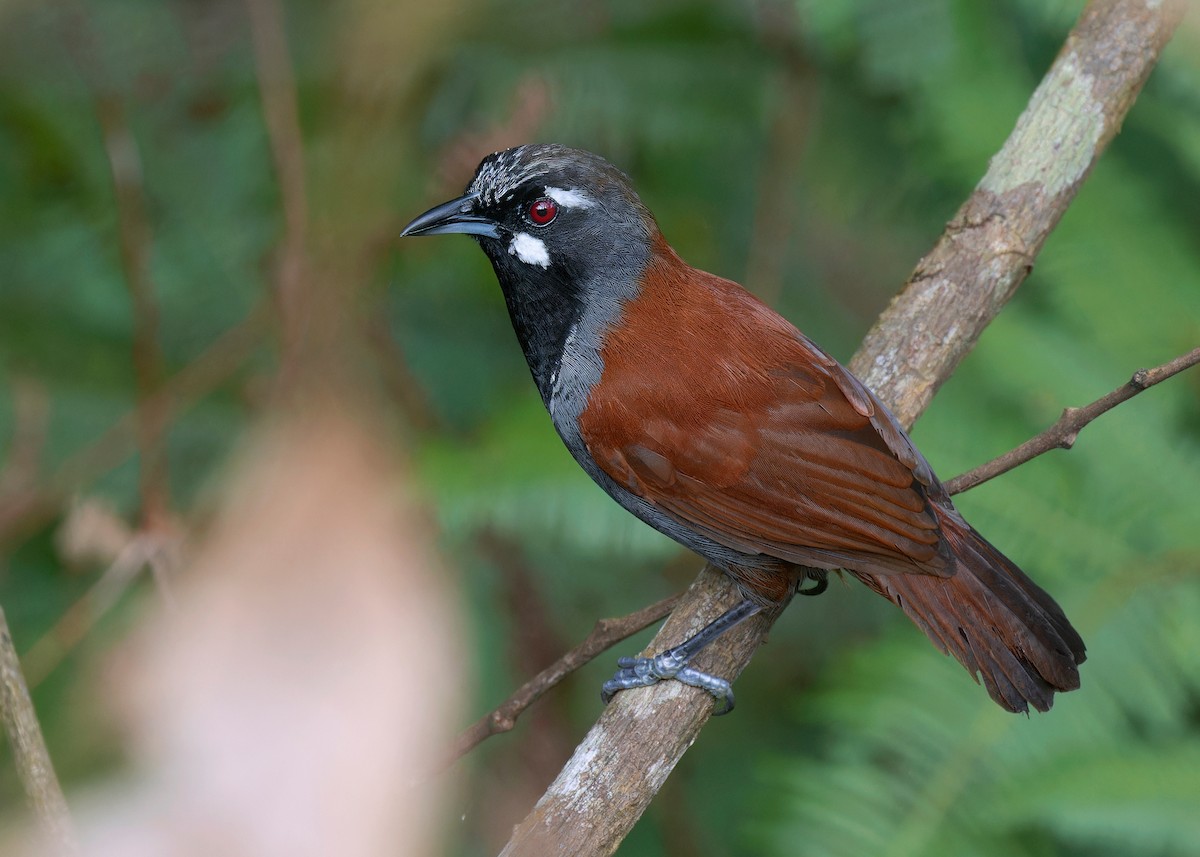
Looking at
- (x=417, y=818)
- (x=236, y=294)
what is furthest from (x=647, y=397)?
(x=236, y=294)

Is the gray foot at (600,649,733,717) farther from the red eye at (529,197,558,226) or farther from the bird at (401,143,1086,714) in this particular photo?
the red eye at (529,197,558,226)

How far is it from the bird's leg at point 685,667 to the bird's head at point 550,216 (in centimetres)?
79

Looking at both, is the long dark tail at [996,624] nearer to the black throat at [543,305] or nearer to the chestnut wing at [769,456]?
the chestnut wing at [769,456]

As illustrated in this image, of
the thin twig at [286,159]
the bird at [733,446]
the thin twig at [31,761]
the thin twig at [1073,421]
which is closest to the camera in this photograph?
the thin twig at [31,761]

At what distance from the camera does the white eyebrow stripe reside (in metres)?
2.52

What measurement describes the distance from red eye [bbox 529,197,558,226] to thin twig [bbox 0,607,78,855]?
138cm

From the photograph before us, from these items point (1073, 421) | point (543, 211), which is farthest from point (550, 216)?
point (1073, 421)

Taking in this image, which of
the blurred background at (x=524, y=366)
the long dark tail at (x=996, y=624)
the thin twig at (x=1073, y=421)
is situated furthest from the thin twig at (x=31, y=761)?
the thin twig at (x=1073, y=421)

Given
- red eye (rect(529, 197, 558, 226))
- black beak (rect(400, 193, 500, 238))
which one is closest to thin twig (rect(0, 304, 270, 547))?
black beak (rect(400, 193, 500, 238))

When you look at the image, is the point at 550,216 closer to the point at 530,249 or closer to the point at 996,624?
the point at 530,249

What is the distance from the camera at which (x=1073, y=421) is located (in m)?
2.21

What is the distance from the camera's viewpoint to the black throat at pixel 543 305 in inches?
101

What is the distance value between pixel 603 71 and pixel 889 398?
1739mm

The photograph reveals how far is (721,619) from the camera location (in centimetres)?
243
